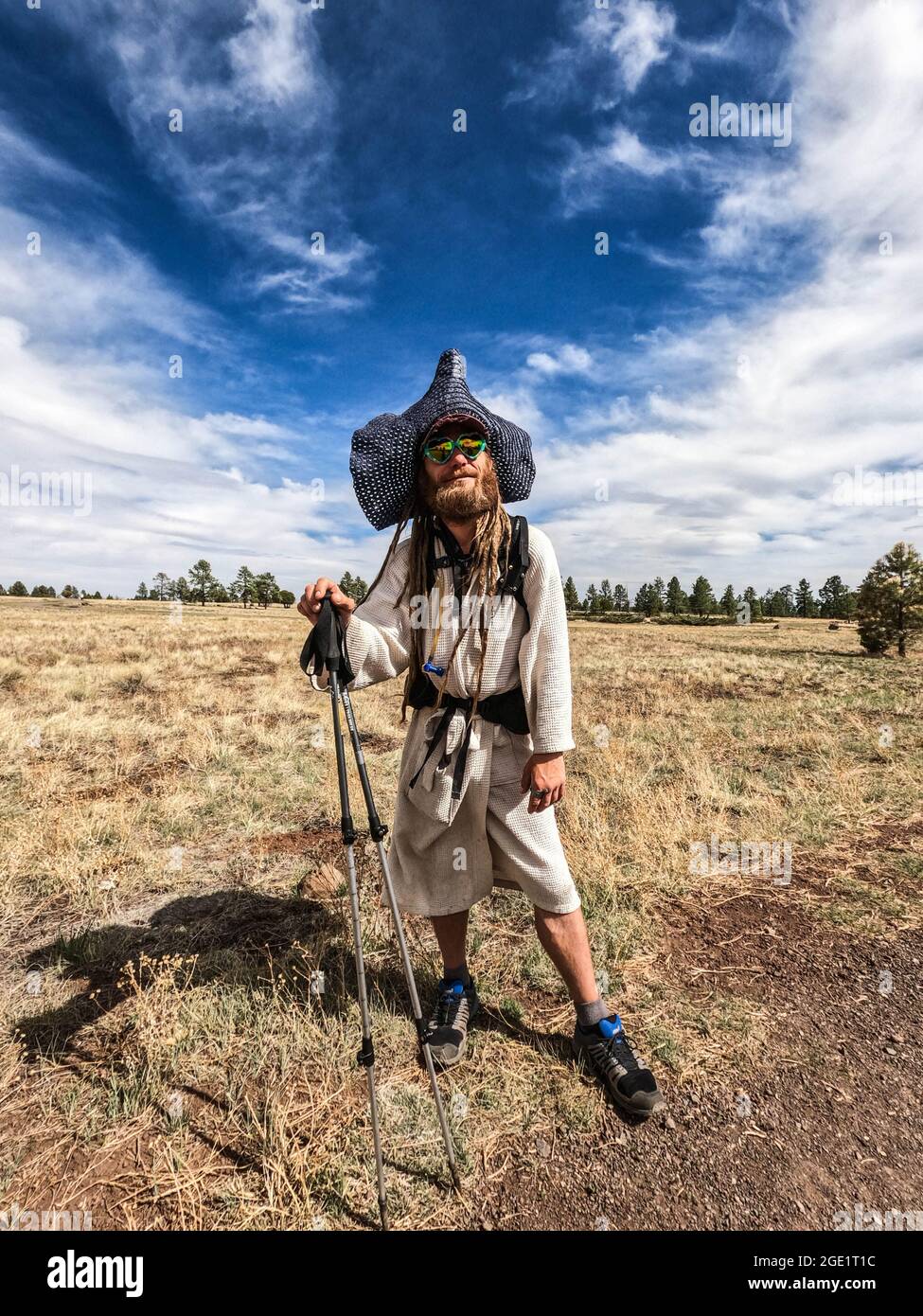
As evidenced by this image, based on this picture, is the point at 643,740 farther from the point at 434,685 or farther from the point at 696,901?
the point at 434,685

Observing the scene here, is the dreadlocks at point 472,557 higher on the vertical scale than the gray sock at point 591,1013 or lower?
higher

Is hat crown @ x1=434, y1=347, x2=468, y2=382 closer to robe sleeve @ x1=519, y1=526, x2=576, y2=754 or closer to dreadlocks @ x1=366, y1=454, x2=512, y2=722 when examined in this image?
dreadlocks @ x1=366, y1=454, x2=512, y2=722

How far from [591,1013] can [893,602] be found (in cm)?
3489

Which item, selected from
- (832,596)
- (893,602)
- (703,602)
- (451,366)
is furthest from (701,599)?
(451,366)

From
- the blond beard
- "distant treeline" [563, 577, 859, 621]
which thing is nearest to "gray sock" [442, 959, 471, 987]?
the blond beard

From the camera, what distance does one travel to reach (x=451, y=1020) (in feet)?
9.58

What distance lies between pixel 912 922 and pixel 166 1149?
460 centimetres

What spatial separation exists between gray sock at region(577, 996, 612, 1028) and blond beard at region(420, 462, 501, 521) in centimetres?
250

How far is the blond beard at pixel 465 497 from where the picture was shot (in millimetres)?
2594

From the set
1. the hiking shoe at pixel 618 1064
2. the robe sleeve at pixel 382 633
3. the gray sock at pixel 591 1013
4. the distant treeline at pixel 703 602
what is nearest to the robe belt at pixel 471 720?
the robe sleeve at pixel 382 633

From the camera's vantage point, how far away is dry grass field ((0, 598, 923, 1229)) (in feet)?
7.14

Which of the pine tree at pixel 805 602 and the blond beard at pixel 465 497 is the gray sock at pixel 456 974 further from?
the pine tree at pixel 805 602

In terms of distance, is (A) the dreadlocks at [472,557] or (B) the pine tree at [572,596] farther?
(B) the pine tree at [572,596]
